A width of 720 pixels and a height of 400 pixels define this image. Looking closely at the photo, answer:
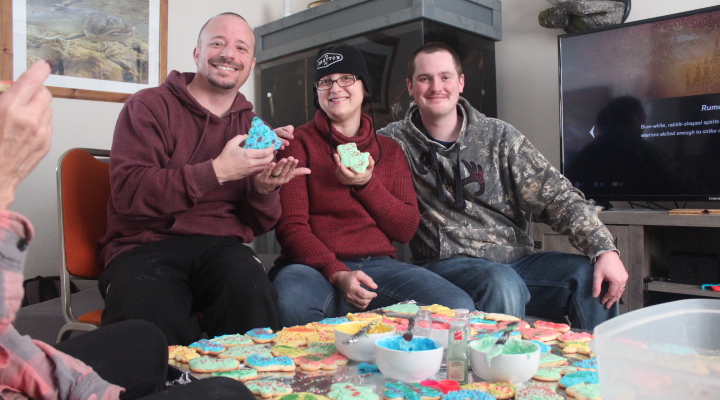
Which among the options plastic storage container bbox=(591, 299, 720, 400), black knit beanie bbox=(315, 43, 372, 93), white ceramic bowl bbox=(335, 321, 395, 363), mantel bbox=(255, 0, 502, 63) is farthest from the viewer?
mantel bbox=(255, 0, 502, 63)

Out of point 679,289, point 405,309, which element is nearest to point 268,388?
point 405,309

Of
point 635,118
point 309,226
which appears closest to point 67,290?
point 309,226

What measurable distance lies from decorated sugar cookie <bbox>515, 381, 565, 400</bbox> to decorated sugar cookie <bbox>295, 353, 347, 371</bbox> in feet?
1.10

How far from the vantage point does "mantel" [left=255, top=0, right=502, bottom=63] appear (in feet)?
10.1

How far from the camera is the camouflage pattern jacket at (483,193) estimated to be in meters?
2.10

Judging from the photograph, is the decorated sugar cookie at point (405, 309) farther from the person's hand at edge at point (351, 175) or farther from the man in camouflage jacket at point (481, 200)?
the person's hand at edge at point (351, 175)

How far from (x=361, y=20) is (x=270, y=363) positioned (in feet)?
8.66

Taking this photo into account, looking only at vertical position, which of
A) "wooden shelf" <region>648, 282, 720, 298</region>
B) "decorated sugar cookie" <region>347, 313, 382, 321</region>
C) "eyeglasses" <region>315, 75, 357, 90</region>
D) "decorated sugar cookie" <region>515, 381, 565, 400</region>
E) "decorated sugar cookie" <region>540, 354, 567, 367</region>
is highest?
"eyeglasses" <region>315, 75, 357, 90</region>

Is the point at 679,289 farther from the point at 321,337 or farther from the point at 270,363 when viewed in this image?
the point at 270,363

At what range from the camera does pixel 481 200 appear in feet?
7.07

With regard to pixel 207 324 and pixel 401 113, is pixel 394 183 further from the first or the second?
pixel 401 113

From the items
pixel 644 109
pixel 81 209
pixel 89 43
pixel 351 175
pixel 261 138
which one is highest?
pixel 89 43

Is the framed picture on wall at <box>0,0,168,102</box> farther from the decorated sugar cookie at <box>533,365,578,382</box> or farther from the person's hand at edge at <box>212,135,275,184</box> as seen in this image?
the decorated sugar cookie at <box>533,365,578,382</box>

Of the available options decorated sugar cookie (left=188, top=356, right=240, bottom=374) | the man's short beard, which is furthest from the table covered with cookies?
the man's short beard
